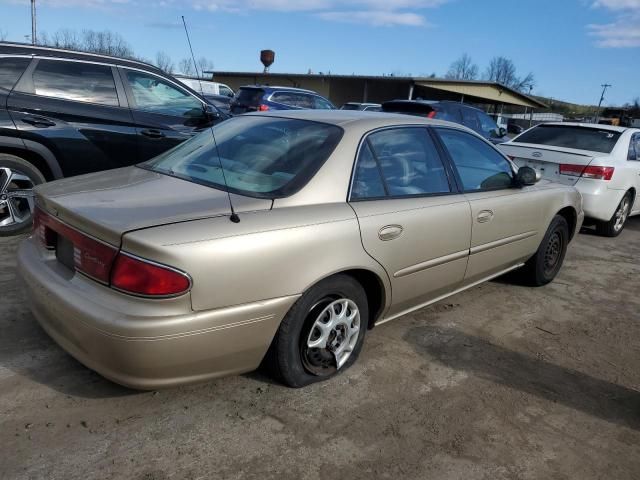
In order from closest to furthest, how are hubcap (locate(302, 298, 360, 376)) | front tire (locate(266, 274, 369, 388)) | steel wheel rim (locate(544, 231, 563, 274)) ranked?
front tire (locate(266, 274, 369, 388))
hubcap (locate(302, 298, 360, 376))
steel wheel rim (locate(544, 231, 563, 274))

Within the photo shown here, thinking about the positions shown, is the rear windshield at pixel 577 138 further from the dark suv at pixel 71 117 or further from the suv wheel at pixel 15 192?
the suv wheel at pixel 15 192

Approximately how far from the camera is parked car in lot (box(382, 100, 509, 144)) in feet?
33.3

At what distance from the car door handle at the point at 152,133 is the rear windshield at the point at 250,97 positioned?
21.7 feet

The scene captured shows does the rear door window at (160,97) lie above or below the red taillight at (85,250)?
above

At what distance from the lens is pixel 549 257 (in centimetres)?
491

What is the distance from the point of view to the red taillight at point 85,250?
2.29 m

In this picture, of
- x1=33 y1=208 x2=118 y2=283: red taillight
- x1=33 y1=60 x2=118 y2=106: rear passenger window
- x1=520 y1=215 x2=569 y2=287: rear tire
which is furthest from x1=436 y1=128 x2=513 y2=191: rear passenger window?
x1=33 y1=60 x2=118 y2=106: rear passenger window

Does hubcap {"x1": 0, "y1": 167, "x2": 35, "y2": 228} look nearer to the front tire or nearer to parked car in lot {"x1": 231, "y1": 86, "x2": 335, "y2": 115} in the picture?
the front tire

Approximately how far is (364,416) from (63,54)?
4451mm

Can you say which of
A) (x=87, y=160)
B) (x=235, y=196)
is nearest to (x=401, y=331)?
(x=235, y=196)

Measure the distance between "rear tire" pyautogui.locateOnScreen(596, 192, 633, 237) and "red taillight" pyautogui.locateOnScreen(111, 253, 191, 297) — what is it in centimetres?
671

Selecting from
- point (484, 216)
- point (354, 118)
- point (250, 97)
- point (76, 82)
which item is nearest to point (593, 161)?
point (484, 216)

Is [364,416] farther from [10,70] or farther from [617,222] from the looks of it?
[617,222]

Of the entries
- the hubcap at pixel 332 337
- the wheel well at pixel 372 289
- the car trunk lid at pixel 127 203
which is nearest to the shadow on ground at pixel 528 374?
the wheel well at pixel 372 289
